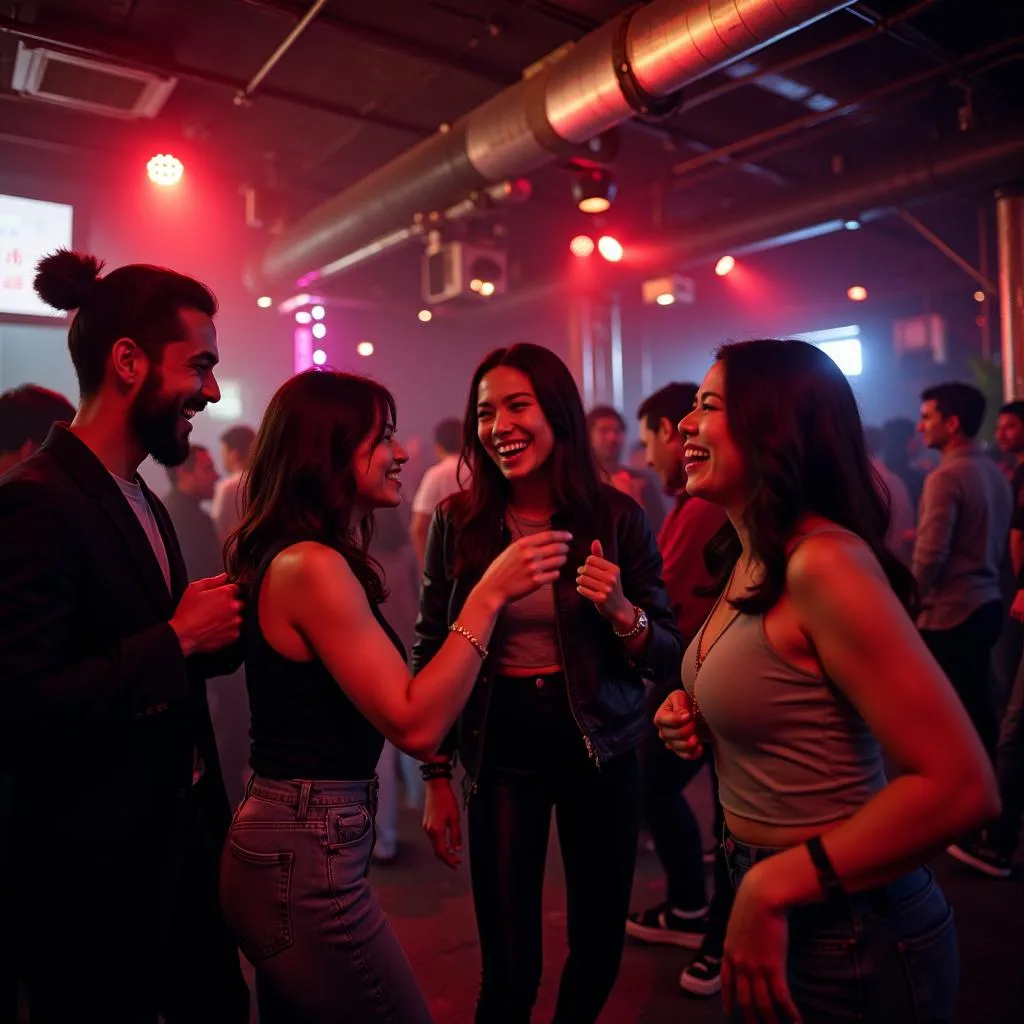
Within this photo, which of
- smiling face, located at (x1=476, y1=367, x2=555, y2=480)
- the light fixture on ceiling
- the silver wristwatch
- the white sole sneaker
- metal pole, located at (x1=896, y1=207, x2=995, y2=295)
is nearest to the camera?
the silver wristwatch

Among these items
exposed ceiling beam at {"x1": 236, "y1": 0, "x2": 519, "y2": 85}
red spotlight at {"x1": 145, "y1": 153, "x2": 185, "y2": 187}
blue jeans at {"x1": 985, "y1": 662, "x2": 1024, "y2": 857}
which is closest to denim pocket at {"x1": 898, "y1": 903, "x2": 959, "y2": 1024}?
blue jeans at {"x1": 985, "y1": 662, "x2": 1024, "y2": 857}

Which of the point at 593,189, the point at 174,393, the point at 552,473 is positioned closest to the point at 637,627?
the point at 552,473

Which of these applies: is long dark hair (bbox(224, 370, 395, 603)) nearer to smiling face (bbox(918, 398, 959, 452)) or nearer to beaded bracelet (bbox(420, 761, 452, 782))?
A: beaded bracelet (bbox(420, 761, 452, 782))

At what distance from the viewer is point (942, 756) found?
38.9 inches

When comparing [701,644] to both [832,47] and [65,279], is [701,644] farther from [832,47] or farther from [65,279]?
[832,47]

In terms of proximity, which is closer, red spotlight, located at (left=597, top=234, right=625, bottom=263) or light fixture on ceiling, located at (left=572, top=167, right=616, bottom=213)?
light fixture on ceiling, located at (left=572, top=167, right=616, bottom=213)

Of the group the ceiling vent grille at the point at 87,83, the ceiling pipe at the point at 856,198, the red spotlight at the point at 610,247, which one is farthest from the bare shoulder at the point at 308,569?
the red spotlight at the point at 610,247

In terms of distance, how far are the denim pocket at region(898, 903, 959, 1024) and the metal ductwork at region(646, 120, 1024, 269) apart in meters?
5.03

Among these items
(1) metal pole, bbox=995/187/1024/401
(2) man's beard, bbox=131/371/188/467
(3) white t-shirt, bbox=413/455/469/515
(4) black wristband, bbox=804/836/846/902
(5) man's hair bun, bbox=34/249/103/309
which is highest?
(1) metal pole, bbox=995/187/1024/401

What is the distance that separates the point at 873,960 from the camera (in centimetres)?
109

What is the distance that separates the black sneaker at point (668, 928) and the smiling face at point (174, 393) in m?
2.25

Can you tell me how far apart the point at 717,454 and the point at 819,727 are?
42 cm

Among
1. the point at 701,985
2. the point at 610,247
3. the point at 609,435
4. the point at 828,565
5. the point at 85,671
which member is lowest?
the point at 701,985

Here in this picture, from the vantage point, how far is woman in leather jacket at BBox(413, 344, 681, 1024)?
1784mm
